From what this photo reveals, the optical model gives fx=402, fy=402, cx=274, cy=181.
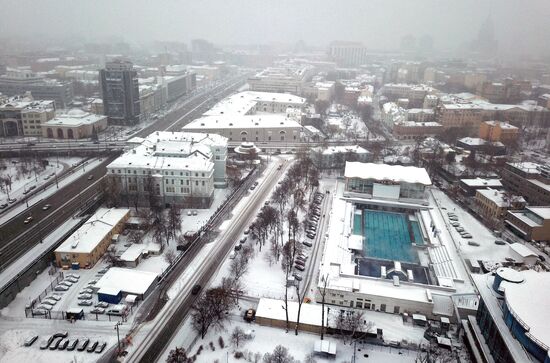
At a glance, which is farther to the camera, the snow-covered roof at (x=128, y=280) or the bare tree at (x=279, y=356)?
the snow-covered roof at (x=128, y=280)

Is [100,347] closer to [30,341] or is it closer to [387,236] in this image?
[30,341]

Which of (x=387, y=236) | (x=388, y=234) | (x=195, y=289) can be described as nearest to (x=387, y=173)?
(x=388, y=234)

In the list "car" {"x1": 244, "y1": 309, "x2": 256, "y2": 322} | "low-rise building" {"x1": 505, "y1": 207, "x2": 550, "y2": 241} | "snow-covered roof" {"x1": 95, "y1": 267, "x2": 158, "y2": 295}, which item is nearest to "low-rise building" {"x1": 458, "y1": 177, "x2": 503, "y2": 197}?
"low-rise building" {"x1": 505, "y1": 207, "x2": 550, "y2": 241}

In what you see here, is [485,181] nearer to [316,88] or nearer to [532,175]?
[532,175]

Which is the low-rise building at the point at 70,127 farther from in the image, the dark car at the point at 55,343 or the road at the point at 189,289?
the dark car at the point at 55,343

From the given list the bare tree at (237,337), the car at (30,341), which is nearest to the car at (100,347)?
the car at (30,341)

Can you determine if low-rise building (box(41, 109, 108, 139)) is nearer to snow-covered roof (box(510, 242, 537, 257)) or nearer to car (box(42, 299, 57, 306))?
car (box(42, 299, 57, 306))

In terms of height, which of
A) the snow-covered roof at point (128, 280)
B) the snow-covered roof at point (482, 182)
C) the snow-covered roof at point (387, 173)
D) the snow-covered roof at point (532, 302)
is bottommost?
the snow-covered roof at point (128, 280)
